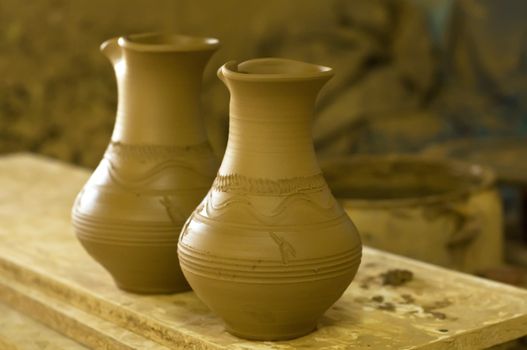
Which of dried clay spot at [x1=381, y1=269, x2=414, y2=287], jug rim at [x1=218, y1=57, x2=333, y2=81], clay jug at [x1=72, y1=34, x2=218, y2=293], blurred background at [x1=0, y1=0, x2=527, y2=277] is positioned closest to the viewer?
jug rim at [x1=218, y1=57, x2=333, y2=81]

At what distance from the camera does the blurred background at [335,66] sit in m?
4.91

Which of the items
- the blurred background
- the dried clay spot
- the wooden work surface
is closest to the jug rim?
the wooden work surface

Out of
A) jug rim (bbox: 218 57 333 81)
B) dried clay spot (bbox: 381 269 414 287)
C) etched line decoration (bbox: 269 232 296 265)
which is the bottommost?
dried clay spot (bbox: 381 269 414 287)

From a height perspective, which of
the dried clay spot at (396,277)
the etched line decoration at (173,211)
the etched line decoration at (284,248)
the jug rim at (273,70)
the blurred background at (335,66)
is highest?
the jug rim at (273,70)

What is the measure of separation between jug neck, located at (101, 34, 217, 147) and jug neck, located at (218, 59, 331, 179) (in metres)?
0.23

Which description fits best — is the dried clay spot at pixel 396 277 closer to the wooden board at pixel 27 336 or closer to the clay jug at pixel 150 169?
the clay jug at pixel 150 169

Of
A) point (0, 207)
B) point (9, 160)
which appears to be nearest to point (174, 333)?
point (0, 207)

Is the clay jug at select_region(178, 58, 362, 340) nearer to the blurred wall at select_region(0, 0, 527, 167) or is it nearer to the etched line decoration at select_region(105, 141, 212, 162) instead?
the etched line decoration at select_region(105, 141, 212, 162)

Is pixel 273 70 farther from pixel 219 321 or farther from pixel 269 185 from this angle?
pixel 219 321

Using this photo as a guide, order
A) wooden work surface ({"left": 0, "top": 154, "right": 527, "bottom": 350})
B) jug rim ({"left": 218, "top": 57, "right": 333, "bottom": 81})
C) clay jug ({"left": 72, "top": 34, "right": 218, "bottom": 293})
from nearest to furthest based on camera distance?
1. jug rim ({"left": 218, "top": 57, "right": 333, "bottom": 81})
2. wooden work surface ({"left": 0, "top": 154, "right": 527, "bottom": 350})
3. clay jug ({"left": 72, "top": 34, "right": 218, "bottom": 293})

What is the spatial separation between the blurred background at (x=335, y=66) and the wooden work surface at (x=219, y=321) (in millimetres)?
2580

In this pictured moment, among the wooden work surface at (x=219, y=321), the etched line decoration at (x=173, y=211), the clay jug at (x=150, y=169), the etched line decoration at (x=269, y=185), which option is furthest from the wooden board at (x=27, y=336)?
the etched line decoration at (x=269, y=185)

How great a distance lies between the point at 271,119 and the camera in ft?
4.95

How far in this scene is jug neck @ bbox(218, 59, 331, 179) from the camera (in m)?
1.48
